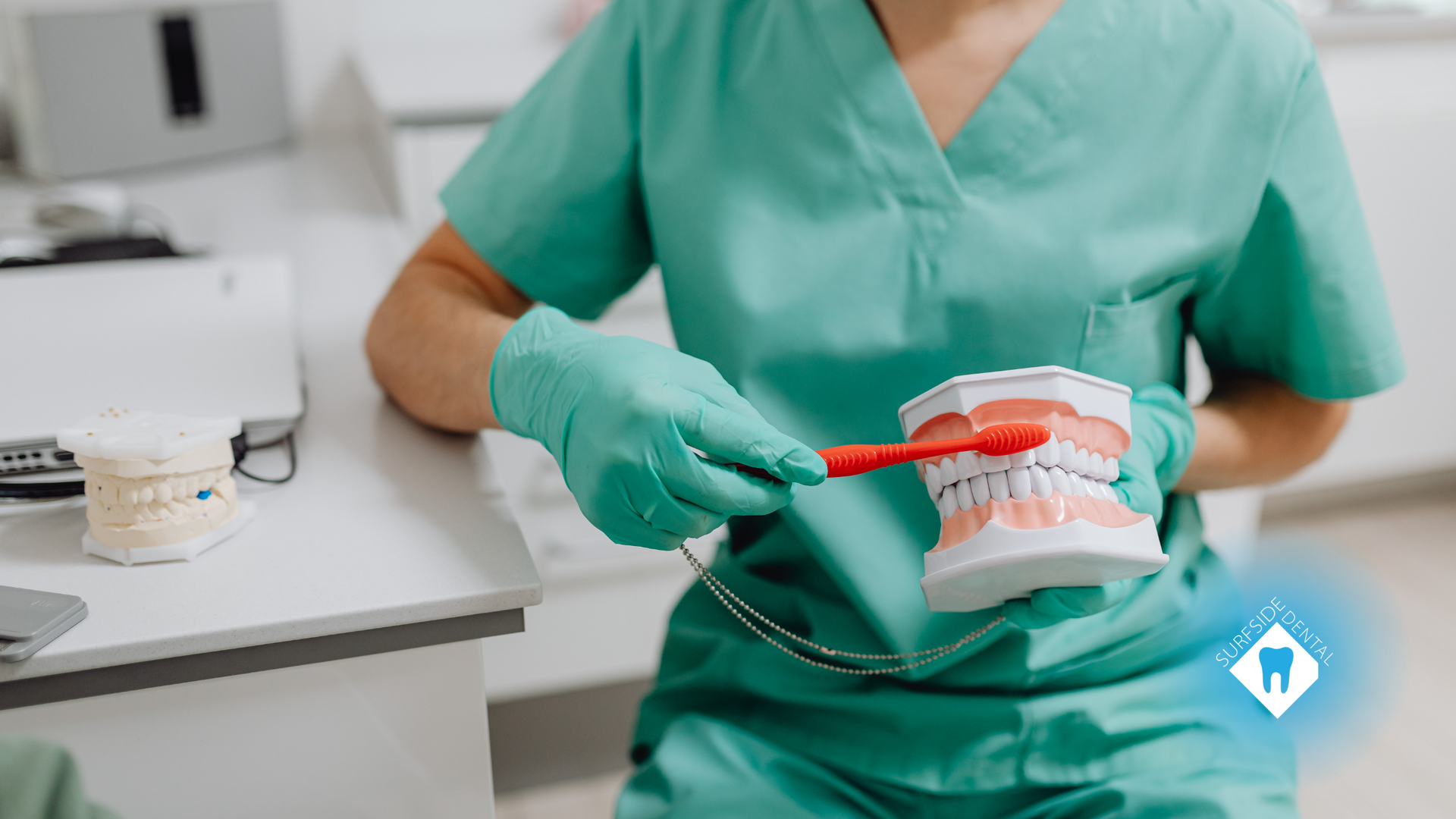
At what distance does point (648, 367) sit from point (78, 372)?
0.44 metres

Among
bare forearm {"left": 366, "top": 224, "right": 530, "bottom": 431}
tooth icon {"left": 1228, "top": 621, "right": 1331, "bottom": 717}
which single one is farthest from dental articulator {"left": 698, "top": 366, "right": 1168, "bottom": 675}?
bare forearm {"left": 366, "top": 224, "right": 530, "bottom": 431}

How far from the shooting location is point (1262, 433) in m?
0.87

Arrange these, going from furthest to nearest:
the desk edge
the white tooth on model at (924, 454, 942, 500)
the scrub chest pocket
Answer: the scrub chest pocket
the white tooth on model at (924, 454, 942, 500)
the desk edge

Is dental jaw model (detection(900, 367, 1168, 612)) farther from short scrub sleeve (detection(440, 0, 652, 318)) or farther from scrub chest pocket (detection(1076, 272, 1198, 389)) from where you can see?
short scrub sleeve (detection(440, 0, 652, 318))

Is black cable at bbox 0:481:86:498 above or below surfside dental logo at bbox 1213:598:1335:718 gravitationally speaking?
above

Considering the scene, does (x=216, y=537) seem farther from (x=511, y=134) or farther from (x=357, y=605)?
(x=511, y=134)

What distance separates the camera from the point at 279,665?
593mm

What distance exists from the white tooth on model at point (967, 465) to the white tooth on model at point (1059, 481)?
0.13ft

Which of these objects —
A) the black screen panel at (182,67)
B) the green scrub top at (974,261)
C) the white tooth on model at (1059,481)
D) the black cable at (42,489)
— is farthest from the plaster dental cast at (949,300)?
the black screen panel at (182,67)

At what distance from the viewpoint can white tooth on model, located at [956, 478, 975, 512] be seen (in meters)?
0.64

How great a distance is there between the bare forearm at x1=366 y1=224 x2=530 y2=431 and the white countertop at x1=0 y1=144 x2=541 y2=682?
3 centimetres

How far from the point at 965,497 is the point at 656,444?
0.19m

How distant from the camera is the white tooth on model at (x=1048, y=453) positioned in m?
0.63

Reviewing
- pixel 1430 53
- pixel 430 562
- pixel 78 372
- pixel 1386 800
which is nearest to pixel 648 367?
pixel 430 562
